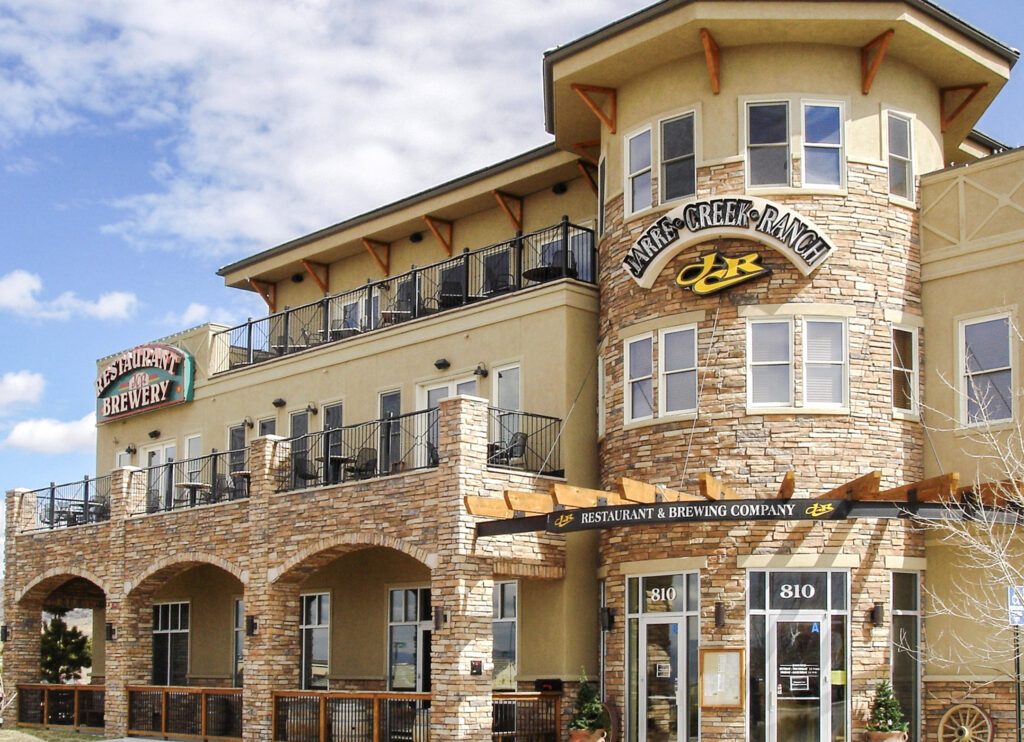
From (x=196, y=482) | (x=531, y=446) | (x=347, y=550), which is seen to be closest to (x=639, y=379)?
(x=531, y=446)

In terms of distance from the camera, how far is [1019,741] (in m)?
18.9

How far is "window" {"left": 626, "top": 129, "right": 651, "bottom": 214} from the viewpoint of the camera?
930 inches

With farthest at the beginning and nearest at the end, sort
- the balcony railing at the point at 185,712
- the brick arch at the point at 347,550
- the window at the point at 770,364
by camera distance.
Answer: the balcony railing at the point at 185,712 < the brick arch at the point at 347,550 < the window at the point at 770,364

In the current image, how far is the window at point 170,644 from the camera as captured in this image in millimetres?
34031

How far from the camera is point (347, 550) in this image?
25.0m

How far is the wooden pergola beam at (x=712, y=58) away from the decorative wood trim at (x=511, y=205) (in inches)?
300

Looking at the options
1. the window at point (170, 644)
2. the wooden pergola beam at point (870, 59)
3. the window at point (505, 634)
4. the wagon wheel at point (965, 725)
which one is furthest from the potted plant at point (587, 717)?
the window at point (170, 644)

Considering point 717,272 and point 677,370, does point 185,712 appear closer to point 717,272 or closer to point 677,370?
point 677,370

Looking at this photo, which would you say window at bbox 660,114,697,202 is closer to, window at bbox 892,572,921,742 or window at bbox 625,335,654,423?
window at bbox 625,335,654,423

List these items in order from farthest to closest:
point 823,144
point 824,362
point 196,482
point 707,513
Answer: point 196,482 → point 823,144 → point 824,362 → point 707,513

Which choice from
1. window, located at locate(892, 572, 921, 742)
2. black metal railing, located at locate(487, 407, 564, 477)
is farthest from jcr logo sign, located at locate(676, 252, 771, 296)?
window, located at locate(892, 572, 921, 742)

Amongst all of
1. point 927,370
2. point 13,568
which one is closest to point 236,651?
point 13,568

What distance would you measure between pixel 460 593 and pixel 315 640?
888 cm

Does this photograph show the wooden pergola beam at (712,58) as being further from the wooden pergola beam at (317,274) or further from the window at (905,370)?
the wooden pergola beam at (317,274)
